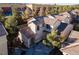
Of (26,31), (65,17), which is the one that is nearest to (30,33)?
(26,31)

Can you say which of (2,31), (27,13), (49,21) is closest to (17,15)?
(27,13)

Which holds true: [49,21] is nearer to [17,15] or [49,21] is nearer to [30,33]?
[30,33]

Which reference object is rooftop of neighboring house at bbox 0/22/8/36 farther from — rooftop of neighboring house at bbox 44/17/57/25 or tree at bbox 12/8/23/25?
rooftop of neighboring house at bbox 44/17/57/25

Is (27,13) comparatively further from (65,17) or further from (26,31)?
(65,17)

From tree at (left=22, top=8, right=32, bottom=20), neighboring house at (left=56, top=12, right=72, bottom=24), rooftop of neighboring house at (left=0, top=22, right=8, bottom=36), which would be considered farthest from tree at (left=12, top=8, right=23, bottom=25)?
neighboring house at (left=56, top=12, right=72, bottom=24)

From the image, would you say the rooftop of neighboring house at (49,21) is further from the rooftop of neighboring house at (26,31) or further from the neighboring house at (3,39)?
the neighboring house at (3,39)

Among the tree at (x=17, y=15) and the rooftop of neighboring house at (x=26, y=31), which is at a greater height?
the tree at (x=17, y=15)

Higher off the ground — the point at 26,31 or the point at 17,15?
the point at 17,15

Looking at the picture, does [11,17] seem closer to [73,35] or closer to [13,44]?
[13,44]

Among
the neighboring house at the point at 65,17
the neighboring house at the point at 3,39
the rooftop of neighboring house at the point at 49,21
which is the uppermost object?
the neighboring house at the point at 65,17

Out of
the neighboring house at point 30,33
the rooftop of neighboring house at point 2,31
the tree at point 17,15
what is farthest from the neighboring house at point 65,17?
the rooftop of neighboring house at point 2,31

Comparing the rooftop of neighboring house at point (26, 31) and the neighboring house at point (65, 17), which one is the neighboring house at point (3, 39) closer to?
the rooftop of neighboring house at point (26, 31)
